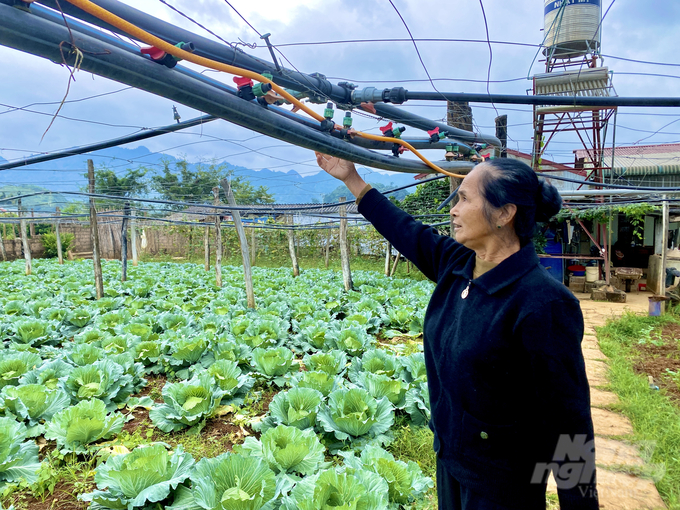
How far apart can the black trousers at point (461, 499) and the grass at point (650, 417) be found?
191 centimetres

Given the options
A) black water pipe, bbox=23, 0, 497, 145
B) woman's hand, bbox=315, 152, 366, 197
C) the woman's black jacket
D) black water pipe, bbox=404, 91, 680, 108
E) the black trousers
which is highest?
black water pipe, bbox=23, 0, 497, 145

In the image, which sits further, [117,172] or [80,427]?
[117,172]

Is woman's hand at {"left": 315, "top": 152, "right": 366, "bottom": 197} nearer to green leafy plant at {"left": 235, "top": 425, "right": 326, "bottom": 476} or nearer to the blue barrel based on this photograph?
green leafy plant at {"left": 235, "top": 425, "right": 326, "bottom": 476}

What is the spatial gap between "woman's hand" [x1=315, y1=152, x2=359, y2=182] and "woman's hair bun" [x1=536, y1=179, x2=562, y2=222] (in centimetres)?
80

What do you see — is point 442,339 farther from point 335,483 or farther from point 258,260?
point 258,260

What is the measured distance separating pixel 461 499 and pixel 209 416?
2.35 metres

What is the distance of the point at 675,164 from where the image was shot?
13070 mm

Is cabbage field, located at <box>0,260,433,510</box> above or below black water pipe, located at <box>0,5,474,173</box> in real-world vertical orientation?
below

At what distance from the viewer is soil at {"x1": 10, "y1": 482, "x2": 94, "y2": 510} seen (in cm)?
218

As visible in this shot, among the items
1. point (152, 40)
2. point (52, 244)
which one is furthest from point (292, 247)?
point (52, 244)

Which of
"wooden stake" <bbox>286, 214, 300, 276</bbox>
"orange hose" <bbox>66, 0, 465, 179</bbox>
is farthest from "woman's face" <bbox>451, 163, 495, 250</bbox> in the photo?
"wooden stake" <bbox>286, 214, 300, 276</bbox>

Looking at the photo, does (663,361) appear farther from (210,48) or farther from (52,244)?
(52,244)

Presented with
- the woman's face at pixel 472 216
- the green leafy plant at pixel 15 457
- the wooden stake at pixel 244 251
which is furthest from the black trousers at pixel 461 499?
the wooden stake at pixel 244 251

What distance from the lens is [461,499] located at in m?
1.29
